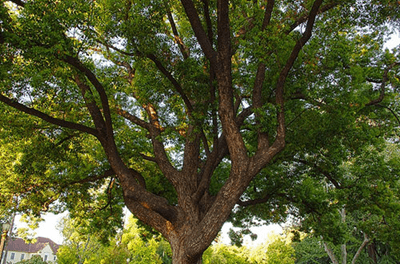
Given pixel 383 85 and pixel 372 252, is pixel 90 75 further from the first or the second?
pixel 372 252

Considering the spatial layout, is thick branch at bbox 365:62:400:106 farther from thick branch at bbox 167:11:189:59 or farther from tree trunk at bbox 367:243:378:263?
tree trunk at bbox 367:243:378:263

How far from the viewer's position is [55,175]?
919 centimetres

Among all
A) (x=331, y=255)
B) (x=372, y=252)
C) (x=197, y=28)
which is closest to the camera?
(x=197, y=28)

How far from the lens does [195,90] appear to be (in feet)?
25.7

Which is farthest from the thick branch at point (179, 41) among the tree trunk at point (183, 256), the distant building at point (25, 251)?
the distant building at point (25, 251)

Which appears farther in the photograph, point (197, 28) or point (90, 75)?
point (197, 28)

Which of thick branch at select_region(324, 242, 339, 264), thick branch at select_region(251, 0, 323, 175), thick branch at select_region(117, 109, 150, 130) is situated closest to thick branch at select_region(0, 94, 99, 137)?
thick branch at select_region(117, 109, 150, 130)

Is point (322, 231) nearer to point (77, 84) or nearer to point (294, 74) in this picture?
point (294, 74)

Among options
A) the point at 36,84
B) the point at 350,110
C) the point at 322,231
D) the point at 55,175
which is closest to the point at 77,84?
the point at 36,84

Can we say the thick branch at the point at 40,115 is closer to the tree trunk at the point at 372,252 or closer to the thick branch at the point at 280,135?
the thick branch at the point at 280,135

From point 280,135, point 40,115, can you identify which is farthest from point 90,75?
point 280,135

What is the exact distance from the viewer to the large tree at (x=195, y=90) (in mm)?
6012

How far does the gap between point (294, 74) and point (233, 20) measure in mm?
2386

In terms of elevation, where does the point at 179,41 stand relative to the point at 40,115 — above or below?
above
